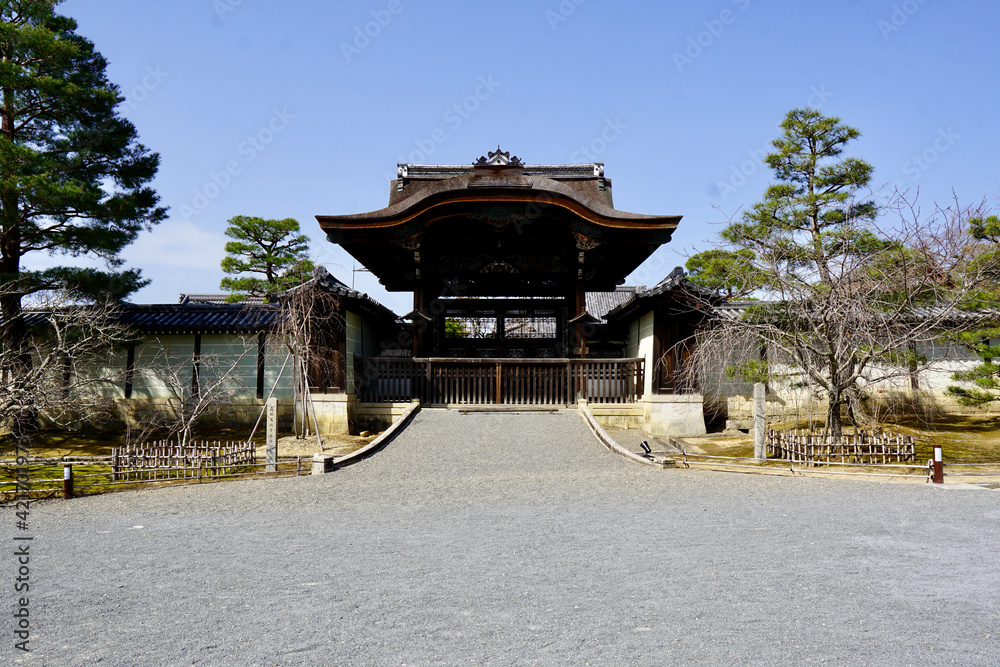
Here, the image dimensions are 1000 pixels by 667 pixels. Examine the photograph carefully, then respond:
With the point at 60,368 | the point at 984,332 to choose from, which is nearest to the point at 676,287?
the point at 984,332

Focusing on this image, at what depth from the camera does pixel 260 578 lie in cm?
446

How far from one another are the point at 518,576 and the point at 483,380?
9.62 metres

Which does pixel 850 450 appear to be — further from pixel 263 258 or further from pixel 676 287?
pixel 263 258

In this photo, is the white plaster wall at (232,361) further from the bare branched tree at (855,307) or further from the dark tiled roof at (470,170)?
the bare branched tree at (855,307)

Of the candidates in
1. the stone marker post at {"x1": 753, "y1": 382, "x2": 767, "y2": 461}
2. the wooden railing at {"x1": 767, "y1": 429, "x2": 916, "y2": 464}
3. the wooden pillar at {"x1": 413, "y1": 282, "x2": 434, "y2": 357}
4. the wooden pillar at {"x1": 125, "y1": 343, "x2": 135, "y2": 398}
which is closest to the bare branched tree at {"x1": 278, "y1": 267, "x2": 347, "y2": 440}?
the wooden pillar at {"x1": 413, "y1": 282, "x2": 434, "y2": 357}

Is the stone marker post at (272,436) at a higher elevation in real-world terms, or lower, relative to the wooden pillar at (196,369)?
lower

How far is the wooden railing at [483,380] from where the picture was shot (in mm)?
14008

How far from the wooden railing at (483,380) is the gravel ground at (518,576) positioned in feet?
19.5

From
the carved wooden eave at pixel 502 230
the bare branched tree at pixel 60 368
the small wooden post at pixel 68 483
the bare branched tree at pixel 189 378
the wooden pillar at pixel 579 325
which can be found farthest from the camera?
the bare branched tree at pixel 189 378

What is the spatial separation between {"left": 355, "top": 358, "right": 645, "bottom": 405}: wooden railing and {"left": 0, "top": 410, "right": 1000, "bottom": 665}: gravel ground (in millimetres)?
5939

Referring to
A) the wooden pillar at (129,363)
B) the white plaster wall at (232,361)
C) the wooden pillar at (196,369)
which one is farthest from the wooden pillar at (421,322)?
the wooden pillar at (129,363)

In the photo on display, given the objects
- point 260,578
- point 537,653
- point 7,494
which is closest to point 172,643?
point 260,578

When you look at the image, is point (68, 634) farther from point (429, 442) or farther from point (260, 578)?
point (429, 442)

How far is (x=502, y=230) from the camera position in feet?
49.0
